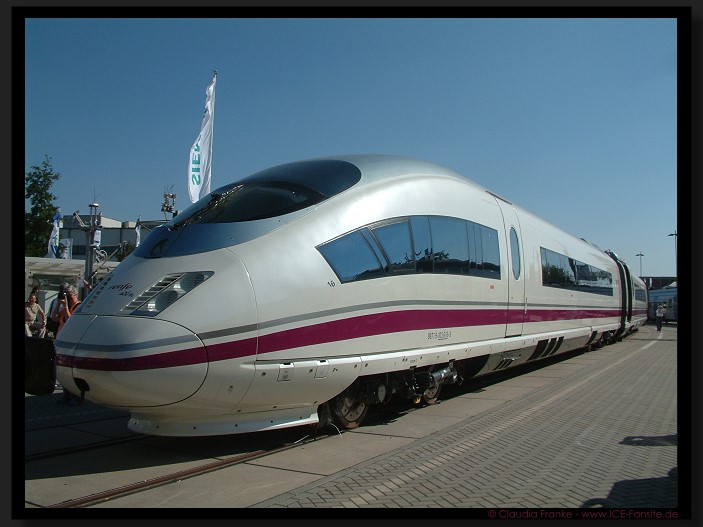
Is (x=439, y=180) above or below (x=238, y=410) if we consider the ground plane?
above

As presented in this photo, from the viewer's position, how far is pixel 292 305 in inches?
238

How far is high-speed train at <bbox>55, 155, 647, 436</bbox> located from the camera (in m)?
5.43

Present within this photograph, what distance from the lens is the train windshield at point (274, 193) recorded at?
659 centimetres

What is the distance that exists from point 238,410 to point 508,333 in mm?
6035

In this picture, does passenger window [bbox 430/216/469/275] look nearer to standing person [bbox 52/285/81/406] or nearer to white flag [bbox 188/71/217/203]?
standing person [bbox 52/285/81/406]

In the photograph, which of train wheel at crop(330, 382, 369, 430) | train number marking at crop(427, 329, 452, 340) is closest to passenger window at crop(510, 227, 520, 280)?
train number marking at crop(427, 329, 452, 340)

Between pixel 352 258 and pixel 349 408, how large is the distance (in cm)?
177

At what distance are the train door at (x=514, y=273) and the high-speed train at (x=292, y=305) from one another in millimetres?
1197

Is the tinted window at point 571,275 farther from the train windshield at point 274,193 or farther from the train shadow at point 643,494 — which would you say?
the train shadow at point 643,494

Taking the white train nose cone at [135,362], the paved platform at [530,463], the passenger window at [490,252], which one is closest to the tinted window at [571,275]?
the passenger window at [490,252]

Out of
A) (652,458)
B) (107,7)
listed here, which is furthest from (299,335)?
(652,458)

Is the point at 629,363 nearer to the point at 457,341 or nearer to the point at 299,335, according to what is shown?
the point at 457,341

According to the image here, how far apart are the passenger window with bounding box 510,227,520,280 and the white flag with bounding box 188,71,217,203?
398 inches

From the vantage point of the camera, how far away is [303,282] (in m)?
6.20
